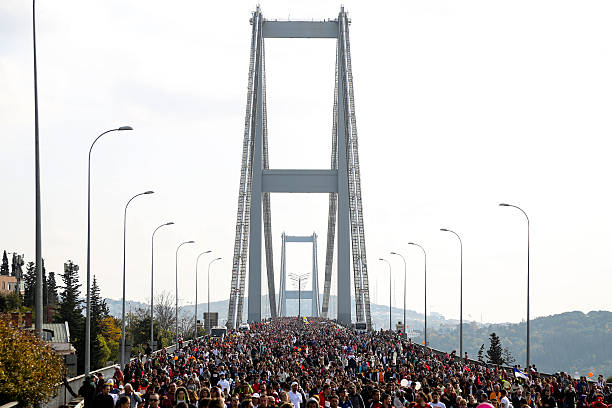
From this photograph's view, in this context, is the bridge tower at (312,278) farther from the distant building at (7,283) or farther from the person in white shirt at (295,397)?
the person in white shirt at (295,397)

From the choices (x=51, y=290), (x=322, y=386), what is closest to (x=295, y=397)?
(x=322, y=386)

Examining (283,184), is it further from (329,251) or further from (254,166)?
(329,251)

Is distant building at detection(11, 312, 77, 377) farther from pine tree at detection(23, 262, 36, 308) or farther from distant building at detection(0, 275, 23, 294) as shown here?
distant building at detection(0, 275, 23, 294)

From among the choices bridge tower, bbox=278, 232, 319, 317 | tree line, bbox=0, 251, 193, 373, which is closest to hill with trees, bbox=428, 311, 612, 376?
bridge tower, bbox=278, 232, 319, 317

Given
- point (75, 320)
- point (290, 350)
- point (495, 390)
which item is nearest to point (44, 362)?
point (495, 390)

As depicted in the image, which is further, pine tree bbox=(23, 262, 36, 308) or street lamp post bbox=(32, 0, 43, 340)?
pine tree bbox=(23, 262, 36, 308)

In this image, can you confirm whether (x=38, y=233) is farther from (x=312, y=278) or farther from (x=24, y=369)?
(x=312, y=278)

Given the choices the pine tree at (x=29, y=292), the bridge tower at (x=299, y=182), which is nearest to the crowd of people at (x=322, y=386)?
the bridge tower at (x=299, y=182)

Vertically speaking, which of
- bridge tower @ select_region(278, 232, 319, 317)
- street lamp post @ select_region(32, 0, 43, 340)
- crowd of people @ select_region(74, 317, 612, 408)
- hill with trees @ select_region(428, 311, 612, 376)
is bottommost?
hill with trees @ select_region(428, 311, 612, 376)
